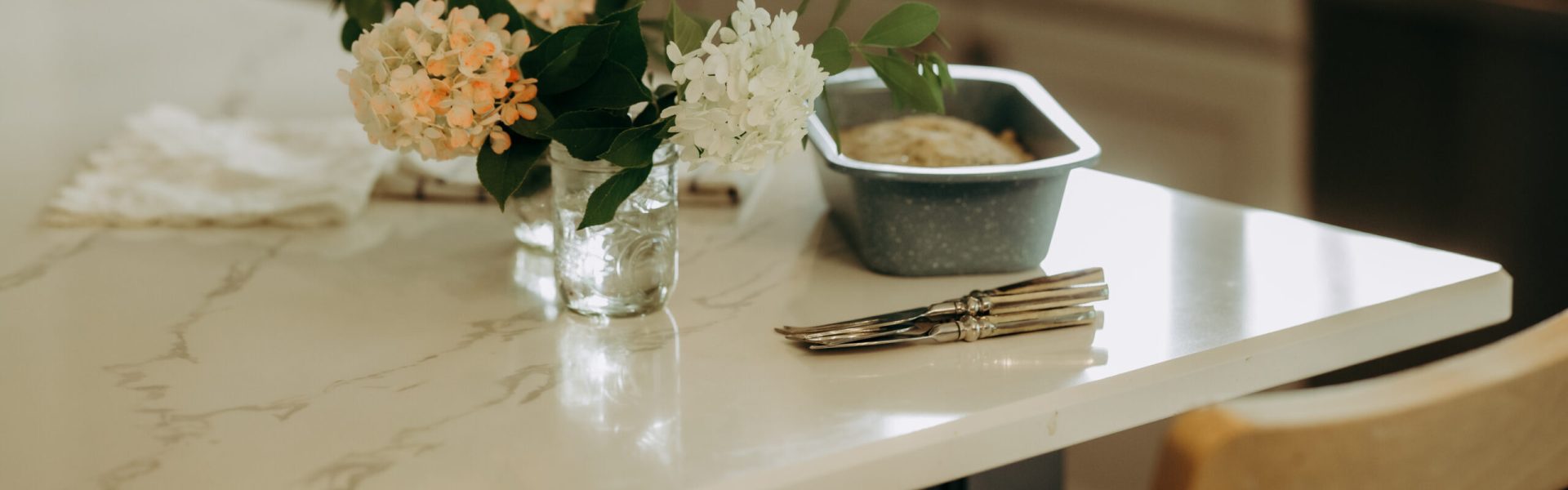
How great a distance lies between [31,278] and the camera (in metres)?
1.01

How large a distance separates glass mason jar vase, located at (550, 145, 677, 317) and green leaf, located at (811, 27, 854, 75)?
0.13m

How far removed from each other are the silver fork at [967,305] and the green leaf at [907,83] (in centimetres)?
13

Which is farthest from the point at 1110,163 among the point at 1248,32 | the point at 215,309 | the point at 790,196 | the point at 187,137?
the point at 215,309

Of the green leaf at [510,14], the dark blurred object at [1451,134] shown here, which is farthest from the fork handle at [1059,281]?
the dark blurred object at [1451,134]

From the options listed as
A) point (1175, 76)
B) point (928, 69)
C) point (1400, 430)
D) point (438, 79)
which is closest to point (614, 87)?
point (438, 79)

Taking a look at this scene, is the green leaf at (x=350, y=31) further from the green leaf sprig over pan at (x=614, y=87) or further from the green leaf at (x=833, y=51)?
the green leaf at (x=833, y=51)

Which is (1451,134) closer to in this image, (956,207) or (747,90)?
(956,207)

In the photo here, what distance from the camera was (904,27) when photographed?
2.71ft

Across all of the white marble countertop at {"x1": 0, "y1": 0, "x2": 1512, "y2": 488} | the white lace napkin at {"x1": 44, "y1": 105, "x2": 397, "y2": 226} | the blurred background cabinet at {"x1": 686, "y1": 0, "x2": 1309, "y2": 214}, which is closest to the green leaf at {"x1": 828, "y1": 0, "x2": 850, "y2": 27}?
the white marble countertop at {"x1": 0, "y1": 0, "x2": 1512, "y2": 488}

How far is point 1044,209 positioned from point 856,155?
17 cm

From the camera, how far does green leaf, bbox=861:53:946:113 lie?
86 cm

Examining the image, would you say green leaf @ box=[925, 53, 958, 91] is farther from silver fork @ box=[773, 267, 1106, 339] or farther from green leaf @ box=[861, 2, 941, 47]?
silver fork @ box=[773, 267, 1106, 339]

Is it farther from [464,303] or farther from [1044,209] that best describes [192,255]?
[1044,209]

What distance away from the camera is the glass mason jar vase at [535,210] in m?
1.02
